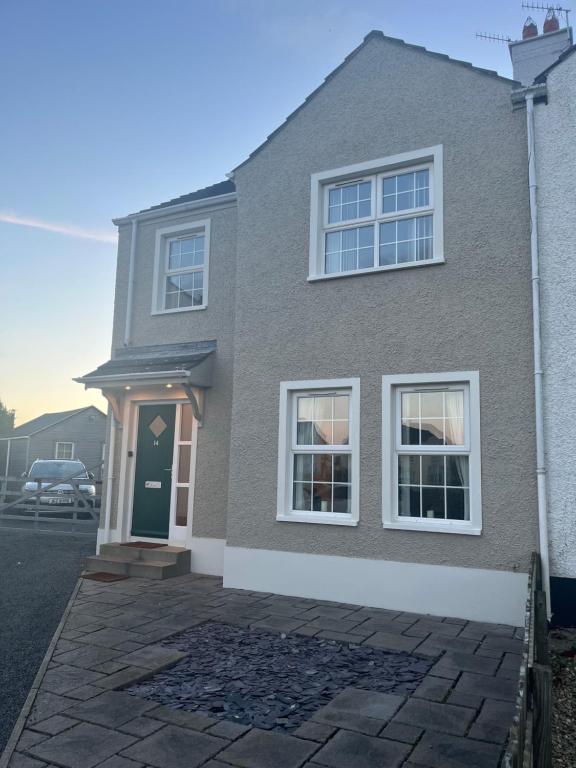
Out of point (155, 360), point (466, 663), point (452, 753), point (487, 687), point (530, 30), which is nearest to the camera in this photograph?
point (452, 753)

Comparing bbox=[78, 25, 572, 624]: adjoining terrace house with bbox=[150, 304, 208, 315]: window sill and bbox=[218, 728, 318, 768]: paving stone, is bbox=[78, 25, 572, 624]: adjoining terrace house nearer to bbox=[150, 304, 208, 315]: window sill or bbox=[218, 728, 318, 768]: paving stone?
bbox=[150, 304, 208, 315]: window sill

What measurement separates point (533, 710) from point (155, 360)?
315 inches

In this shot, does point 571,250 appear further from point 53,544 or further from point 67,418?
point 67,418

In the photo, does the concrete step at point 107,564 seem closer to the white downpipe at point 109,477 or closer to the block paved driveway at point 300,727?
the white downpipe at point 109,477

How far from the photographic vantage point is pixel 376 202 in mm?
7914

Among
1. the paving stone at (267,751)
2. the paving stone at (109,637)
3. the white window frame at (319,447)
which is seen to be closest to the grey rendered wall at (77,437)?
the white window frame at (319,447)

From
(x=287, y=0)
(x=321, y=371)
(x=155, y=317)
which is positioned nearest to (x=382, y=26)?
(x=287, y=0)

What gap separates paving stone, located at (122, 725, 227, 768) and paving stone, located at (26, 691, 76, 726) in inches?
32.5

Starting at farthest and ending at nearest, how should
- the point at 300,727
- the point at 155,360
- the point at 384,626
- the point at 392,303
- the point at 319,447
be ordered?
the point at 155,360
the point at 319,447
the point at 392,303
the point at 384,626
the point at 300,727

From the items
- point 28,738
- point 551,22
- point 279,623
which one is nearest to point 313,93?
point 551,22

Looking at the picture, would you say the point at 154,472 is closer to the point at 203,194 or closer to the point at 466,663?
the point at 203,194

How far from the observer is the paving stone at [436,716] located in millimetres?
3727

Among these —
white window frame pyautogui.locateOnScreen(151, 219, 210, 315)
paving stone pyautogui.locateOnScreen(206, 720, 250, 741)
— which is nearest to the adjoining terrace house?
white window frame pyautogui.locateOnScreen(151, 219, 210, 315)

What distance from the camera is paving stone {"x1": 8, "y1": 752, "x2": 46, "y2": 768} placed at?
3188 mm
